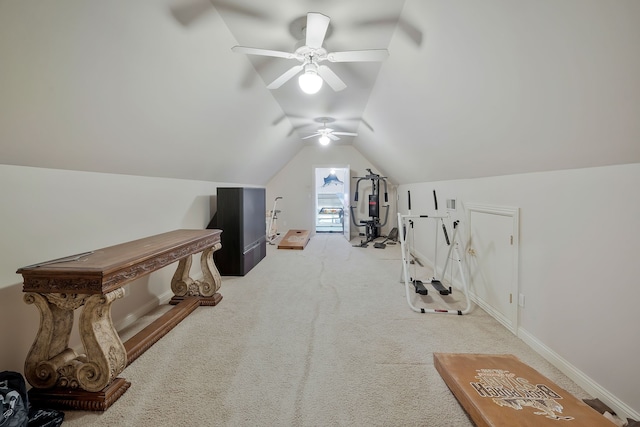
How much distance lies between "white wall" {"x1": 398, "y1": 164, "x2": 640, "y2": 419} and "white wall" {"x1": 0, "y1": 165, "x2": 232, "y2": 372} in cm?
356

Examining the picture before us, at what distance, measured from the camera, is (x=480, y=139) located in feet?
8.07

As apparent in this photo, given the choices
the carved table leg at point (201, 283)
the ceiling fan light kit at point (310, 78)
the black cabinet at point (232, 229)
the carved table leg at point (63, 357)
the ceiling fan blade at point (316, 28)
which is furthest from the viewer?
the black cabinet at point (232, 229)

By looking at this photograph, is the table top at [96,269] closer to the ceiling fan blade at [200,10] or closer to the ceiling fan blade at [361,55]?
the ceiling fan blade at [200,10]

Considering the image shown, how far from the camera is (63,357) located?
65.2 inches

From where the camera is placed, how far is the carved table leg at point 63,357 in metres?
1.55

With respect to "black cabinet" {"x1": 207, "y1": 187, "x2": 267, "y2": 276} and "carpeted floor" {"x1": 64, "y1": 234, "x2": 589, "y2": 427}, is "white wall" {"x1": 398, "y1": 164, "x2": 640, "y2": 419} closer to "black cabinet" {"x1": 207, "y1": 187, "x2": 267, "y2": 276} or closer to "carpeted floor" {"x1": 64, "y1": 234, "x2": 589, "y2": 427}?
"carpeted floor" {"x1": 64, "y1": 234, "x2": 589, "y2": 427}

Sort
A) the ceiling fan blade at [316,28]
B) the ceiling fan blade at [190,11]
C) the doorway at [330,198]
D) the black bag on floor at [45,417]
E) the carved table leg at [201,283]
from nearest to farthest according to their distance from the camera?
the black bag on floor at [45,417] → the ceiling fan blade at [316,28] → the ceiling fan blade at [190,11] → the carved table leg at [201,283] → the doorway at [330,198]

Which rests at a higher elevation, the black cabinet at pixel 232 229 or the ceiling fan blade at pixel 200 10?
the ceiling fan blade at pixel 200 10

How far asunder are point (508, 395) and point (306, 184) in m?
6.76

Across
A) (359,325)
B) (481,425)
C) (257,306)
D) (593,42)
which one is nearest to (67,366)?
(257,306)

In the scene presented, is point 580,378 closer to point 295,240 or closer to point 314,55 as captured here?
point 314,55

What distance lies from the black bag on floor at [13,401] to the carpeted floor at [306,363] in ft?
0.84

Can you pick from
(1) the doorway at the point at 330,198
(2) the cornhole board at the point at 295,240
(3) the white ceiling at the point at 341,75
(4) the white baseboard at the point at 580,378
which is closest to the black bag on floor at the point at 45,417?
(3) the white ceiling at the point at 341,75

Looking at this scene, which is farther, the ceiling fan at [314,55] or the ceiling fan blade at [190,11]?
the ceiling fan at [314,55]
